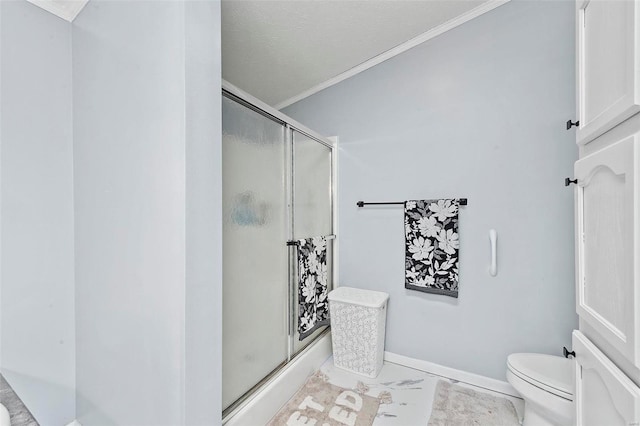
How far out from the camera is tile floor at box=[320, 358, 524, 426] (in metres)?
1.58

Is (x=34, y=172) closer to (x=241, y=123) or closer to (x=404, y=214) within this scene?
(x=241, y=123)

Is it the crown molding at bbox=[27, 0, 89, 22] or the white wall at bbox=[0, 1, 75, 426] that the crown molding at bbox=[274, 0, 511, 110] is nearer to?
the crown molding at bbox=[27, 0, 89, 22]

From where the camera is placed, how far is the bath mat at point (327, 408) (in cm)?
154

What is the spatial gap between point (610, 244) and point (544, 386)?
0.87 metres

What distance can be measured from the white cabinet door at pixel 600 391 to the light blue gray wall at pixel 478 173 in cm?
74

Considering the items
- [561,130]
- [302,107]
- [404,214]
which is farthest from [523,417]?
[302,107]

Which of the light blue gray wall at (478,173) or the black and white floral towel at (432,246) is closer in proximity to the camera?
the light blue gray wall at (478,173)

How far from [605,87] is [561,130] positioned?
91 centimetres

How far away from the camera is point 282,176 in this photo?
1781 millimetres

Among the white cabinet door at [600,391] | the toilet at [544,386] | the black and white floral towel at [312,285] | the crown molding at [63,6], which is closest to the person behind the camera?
the white cabinet door at [600,391]

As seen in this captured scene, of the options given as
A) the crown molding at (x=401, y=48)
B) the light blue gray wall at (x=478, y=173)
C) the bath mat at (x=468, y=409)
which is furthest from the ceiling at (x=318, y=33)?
the bath mat at (x=468, y=409)

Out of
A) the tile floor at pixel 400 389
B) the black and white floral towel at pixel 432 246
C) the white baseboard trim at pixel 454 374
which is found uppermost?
the black and white floral towel at pixel 432 246

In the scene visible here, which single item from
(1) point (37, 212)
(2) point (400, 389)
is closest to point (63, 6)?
(1) point (37, 212)

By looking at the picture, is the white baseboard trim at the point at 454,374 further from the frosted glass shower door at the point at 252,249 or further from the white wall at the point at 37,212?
the white wall at the point at 37,212
